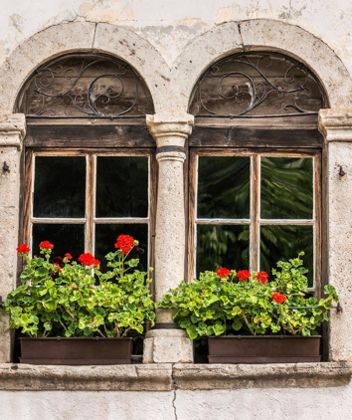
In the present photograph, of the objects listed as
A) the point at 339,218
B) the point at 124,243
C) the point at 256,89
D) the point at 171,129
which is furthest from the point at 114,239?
the point at 339,218

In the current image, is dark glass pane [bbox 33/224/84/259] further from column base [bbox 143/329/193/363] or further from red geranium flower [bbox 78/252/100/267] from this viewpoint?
column base [bbox 143/329/193/363]

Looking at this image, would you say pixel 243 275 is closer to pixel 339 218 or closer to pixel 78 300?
pixel 339 218

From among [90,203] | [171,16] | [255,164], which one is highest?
[171,16]

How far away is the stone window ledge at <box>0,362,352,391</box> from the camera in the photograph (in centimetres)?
874

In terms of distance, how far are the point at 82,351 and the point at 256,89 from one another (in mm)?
1945

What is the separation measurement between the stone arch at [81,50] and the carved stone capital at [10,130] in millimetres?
49

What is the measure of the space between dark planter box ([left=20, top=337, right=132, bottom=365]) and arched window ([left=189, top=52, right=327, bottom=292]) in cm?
72

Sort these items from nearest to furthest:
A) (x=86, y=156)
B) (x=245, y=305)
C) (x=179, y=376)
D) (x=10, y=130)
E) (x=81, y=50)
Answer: (x=179, y=376)
(x=245, y=305)
(x=10, y=130)
(x=81, y=50)
(x=86, y=156)

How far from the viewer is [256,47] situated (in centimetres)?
927

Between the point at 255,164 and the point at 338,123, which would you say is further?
the point at 255,164

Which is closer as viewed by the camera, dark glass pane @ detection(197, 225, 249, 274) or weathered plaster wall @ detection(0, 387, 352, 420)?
weathered plaster wall @ detection(0, 387, 352, 420)

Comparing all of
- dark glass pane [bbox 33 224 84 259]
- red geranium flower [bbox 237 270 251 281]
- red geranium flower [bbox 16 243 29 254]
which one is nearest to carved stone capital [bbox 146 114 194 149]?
dark glass pane [bbox 33 224 84 259]

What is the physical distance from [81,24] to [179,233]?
55.5 inches

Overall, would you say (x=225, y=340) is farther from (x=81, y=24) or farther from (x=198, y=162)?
(x=81, y=24)
